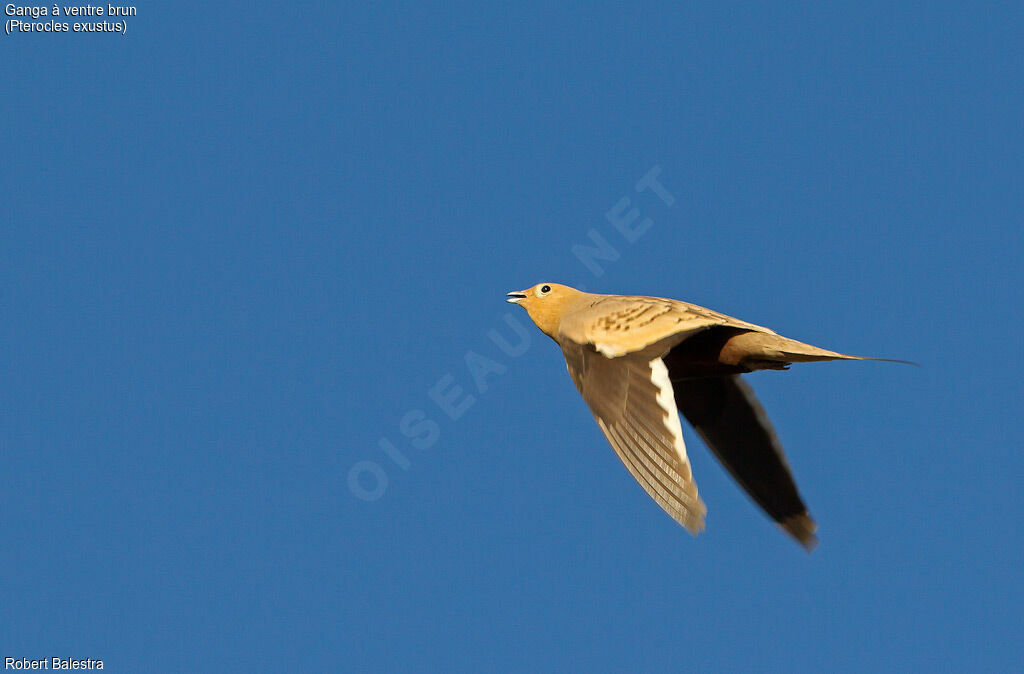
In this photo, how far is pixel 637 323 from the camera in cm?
896

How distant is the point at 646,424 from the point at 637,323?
0.97m

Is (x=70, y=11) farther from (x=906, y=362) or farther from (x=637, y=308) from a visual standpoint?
(x=906, y=362)

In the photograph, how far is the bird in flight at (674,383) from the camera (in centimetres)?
823

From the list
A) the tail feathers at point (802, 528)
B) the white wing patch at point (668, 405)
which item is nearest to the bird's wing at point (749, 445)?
the tail feathers at point (802, 528)

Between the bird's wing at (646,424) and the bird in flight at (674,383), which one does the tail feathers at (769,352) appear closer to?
the bird in flight at (674,383)

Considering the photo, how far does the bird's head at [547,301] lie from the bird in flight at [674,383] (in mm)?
12

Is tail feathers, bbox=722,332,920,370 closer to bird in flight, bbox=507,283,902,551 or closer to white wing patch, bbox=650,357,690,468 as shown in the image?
bird in flight, bbox=507,283,902,551

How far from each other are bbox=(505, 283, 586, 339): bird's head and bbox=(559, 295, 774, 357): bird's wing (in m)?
0.52

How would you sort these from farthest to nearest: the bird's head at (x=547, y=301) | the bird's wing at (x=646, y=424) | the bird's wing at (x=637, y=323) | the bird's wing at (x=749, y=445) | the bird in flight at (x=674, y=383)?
the bird's wing at (x=749, y=445)
the bird's head at (x=547, y=301)
the bird's wing at (x=637, y=323)
the bird in flight at (x=674, y=383)
the bird's wing at (x=646, y=424)

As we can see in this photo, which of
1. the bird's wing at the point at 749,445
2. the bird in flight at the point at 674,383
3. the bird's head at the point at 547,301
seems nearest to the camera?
the bird in flight at the point at 674,383

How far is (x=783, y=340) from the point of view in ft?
29.9

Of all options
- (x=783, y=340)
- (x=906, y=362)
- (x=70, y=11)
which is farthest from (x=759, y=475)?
(x=70, y=11)

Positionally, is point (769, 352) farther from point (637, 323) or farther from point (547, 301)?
point (547, 301)

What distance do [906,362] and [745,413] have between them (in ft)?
7.45
